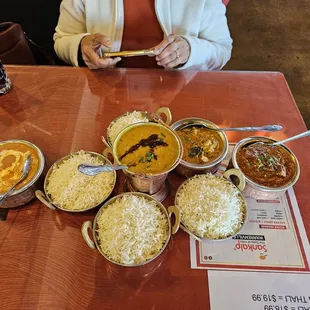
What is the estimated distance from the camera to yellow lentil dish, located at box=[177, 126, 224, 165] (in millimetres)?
1290

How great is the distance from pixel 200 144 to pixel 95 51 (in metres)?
0.80

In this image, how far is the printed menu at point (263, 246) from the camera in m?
1.13

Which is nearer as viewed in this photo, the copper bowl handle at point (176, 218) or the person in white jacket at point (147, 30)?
the copper bowl handle at point (176, 218)

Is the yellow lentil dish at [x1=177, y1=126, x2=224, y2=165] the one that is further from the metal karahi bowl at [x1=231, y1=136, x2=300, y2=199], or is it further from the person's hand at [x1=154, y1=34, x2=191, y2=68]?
the person's hand at [x1=154, y1=34, x2=191, y2=68]

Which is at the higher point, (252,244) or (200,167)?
(200,167)

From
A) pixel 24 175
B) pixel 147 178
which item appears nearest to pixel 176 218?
pixel 147 178

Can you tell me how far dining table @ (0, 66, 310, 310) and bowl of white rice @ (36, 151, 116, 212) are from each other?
0.07 metres

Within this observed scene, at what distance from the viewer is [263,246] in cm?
117

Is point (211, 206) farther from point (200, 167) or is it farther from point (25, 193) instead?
point (25, 193)

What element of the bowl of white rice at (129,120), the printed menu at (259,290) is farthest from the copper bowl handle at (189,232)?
the bowl of white rice at (129,120)

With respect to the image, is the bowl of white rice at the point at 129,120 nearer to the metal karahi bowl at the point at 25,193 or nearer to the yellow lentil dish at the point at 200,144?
the yellow lentil dish at the point at 200,144

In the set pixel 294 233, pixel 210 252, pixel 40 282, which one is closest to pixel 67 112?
pixel 40 282

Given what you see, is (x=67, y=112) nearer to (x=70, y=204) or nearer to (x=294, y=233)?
(x=70, y=204)

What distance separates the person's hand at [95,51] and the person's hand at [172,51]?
218mm
